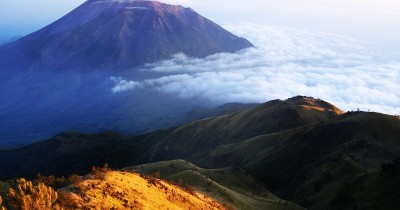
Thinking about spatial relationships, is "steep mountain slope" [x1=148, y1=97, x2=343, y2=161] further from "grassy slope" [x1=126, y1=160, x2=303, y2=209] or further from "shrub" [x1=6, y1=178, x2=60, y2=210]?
"shrub" [x1=6, y1=178, x2=60, y2=210]

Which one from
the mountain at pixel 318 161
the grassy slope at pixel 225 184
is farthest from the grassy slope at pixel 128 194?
the mountain at pixel 318 161

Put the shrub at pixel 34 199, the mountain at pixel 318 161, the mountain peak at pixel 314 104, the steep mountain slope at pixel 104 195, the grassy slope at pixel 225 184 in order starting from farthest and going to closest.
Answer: the mountain peak at pixel 314 104, the mountain at pixel 318 161, the grassy slope at pixel 225 184, the steep mountain slope at pixel 104 195, the shrub at pixel 34 199

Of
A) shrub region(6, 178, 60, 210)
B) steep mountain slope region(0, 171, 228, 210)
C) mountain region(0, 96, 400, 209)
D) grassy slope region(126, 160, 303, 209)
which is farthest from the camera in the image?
mountain region(0, 96, 400, 209)

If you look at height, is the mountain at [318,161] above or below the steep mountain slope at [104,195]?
below

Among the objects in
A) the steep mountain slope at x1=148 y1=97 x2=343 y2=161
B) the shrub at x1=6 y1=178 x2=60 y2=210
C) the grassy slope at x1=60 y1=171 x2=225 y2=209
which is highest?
the shrub at x1=6 y1=178 x2=60 y2=210

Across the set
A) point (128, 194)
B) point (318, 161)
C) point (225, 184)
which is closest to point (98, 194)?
point (128, 194)

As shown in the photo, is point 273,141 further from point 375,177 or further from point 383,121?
point 375,177

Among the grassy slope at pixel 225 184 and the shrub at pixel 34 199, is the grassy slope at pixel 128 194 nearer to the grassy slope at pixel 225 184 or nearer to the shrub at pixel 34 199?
the shrub at pixel 34 199

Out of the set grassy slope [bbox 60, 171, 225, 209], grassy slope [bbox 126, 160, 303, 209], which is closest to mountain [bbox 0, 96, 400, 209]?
grassy slope [bbox 126, 160, 303, 209]

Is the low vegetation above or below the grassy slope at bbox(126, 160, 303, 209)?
above

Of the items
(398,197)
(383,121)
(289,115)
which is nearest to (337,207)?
(398,197)

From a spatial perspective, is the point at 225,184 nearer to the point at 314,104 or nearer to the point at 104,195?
the point at 104,195

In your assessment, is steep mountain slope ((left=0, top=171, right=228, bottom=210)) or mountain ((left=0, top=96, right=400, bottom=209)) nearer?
steep mountain slope ((left=0, top=171, right=228, bottom=210))
